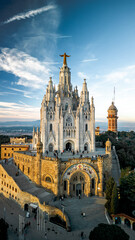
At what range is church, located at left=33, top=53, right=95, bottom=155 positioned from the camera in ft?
155

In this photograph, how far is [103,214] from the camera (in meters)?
27.5

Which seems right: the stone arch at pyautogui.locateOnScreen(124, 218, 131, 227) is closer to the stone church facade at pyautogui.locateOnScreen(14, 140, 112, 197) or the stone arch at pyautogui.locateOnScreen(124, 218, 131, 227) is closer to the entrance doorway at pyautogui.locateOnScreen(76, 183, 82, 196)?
the stone church facade at pyautogui.locateOnScreen(14, 140, 112, 197)

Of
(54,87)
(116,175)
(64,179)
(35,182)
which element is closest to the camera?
(64,179)

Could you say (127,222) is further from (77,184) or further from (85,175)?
(77,184)

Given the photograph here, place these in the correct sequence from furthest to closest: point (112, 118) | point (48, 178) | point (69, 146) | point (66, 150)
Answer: point (112, 118) → point (69, 146) → point (66, 150) → point (48, 178)

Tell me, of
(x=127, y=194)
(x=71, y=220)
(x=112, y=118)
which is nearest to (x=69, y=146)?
(x=127, y=194)

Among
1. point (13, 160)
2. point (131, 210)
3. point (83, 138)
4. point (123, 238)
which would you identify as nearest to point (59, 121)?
point (83, 138)

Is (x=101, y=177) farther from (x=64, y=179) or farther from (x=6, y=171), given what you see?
(x=6, y=171)

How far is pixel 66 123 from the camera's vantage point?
48438mm

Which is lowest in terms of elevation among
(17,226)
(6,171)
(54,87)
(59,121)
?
(17,226)

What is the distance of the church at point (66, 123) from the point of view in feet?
155

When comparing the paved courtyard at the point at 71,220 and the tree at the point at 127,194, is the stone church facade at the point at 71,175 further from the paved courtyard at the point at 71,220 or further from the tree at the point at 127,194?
the tree at the point at 127,194

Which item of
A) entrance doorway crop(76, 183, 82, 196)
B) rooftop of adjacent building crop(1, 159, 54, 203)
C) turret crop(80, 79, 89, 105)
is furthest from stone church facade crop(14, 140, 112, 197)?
turret crop(80, 79, 89, 105)

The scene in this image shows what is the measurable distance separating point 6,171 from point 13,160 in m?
6.64
